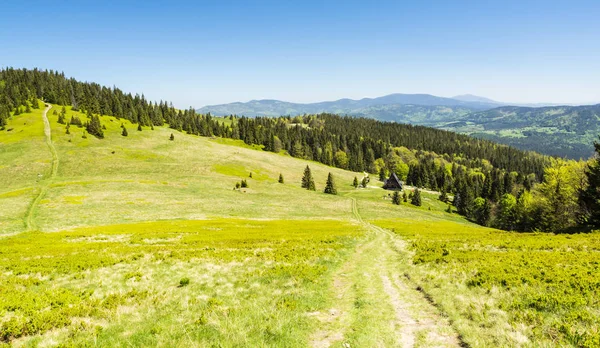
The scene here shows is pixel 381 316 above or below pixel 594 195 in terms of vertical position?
above

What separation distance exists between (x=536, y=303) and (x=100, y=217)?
181 ft

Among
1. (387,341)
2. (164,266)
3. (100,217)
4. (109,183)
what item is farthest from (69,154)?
(387,341)

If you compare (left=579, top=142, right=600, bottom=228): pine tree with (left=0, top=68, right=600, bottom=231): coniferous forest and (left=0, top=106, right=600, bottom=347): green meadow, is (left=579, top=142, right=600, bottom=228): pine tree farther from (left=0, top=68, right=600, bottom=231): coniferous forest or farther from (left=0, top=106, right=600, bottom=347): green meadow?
(left=0, top=106, right=600, bottom=347): green meadow

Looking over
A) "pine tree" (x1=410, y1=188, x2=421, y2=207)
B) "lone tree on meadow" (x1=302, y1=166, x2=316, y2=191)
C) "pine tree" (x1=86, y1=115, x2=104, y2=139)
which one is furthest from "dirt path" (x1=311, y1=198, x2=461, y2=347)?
"pine tree" (x1=86, y1=115, x2=104, y2=139)

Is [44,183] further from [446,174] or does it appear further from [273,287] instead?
[446,174]

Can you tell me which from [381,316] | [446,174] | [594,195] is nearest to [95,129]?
[381,316]

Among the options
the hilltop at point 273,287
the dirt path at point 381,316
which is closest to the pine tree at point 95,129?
the hilltop at point 273,287

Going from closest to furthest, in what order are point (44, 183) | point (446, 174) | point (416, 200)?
point (44, 183) → point (416, 200) → point (446, 174)

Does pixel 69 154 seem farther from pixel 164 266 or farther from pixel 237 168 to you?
pixel 164 266

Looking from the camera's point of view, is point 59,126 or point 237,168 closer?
point 237,168

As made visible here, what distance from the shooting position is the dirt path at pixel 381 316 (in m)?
10.9

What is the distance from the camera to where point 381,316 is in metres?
12.9

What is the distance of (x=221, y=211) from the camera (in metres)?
59.8

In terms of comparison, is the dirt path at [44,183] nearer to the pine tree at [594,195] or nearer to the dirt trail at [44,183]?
the dirt trail at [44,183]
